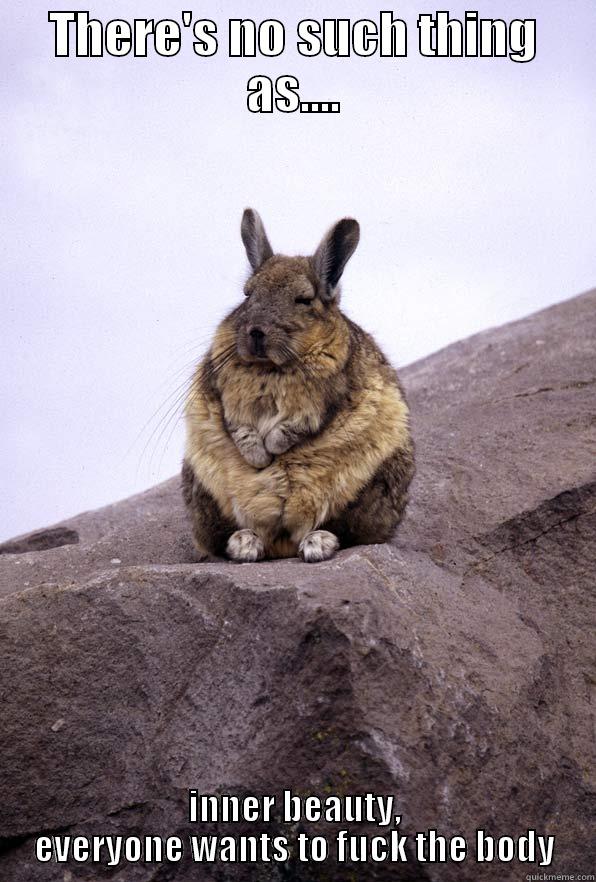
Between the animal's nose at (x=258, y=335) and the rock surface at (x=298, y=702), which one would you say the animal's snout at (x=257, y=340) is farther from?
the rock surface at (x=298, y=702)

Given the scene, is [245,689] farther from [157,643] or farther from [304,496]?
[304,496]

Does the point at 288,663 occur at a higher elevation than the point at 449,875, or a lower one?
higher

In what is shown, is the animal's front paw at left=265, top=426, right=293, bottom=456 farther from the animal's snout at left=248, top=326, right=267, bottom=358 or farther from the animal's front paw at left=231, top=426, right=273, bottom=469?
the animal's snout at left=248, top=326, right=267, bottom=358

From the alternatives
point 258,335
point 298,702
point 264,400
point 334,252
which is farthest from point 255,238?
point 298,702

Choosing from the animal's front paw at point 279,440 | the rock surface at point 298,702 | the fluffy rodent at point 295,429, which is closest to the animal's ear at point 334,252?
the fluffy rodent at point 295,429

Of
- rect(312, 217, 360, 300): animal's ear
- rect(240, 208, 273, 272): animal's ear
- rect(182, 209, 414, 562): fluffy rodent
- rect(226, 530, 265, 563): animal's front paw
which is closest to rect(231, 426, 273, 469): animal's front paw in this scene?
rect(182, 209, 414, 562): fluffy rodent

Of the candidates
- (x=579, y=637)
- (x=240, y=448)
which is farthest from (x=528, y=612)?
(x=240, y=448)
